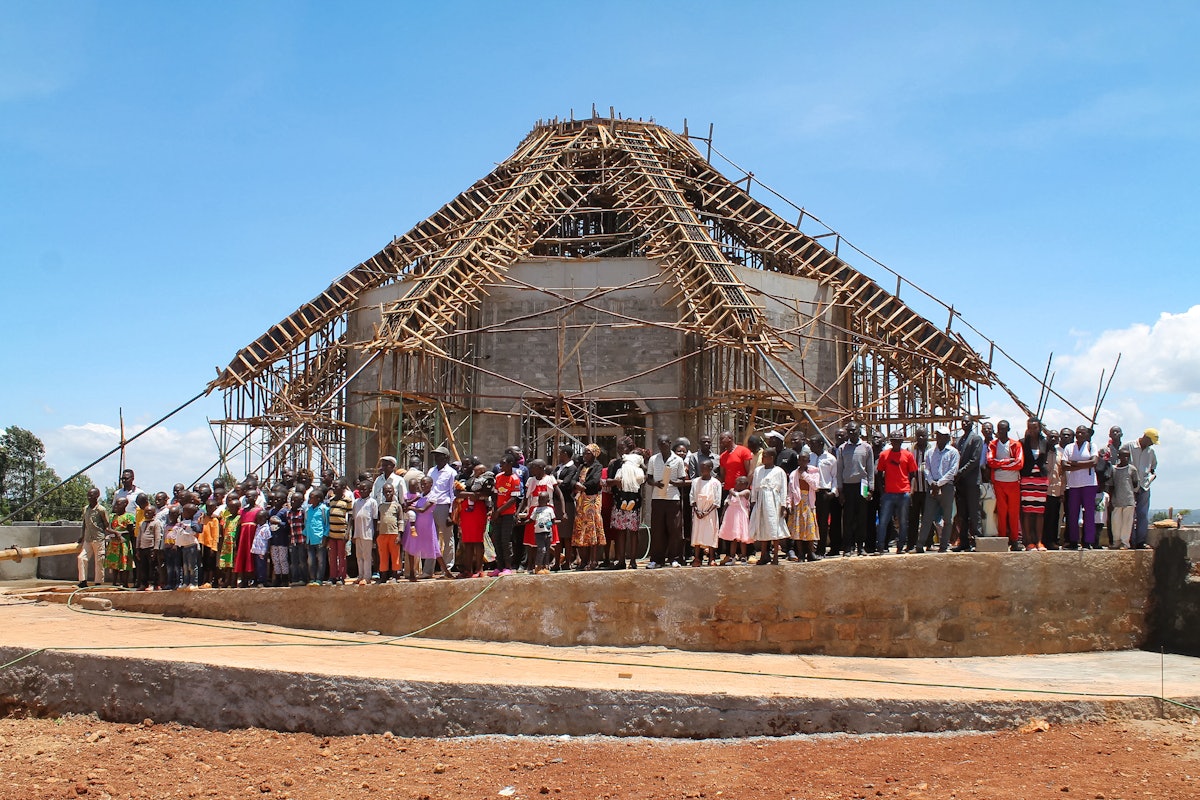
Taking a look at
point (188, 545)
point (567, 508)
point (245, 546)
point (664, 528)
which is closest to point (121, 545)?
point (188, 545)

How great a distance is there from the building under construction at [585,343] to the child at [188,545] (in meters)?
4.97

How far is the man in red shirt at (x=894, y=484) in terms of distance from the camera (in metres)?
11.7

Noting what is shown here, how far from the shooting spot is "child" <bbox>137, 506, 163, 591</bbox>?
42.5ft

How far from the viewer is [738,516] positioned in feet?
36.6

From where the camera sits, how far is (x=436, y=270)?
19625mm

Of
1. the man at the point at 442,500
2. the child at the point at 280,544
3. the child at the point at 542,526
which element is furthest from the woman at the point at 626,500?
the child at the point at 280,544

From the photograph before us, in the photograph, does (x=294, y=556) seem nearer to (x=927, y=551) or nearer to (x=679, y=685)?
(x=679, y=685)

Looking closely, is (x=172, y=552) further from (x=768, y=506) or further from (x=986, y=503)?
(x=986, y=503)

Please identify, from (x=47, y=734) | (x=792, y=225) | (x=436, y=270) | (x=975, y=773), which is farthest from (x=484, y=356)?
(x=975, y=773)

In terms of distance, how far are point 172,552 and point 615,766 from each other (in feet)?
23.4

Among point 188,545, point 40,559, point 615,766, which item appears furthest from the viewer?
point 40,559

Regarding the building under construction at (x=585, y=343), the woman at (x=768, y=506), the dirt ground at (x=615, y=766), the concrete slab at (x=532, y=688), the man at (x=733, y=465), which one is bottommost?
the dirt ground at (x=615, y=766)

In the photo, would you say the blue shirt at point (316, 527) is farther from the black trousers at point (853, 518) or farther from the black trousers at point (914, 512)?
the black trousers at point (914, 512)

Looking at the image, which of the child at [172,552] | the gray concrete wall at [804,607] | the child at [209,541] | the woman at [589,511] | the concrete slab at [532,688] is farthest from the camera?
the child at [172,552]
